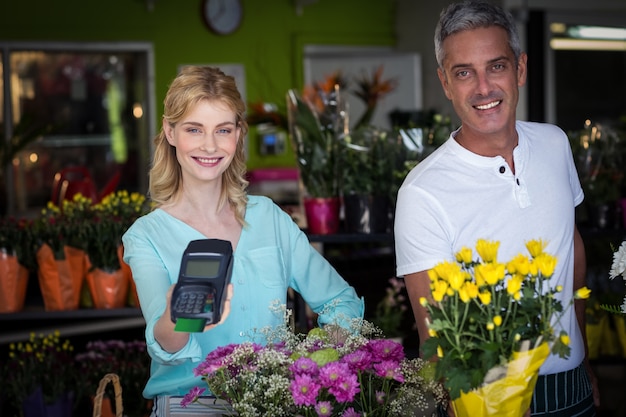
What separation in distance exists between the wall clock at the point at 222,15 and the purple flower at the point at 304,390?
633 centimetres

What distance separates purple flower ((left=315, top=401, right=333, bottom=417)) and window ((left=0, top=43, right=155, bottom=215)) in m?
5.72

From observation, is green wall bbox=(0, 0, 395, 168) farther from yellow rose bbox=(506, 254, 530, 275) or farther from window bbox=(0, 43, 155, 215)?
yellow rose bbox=(506, 254, 530, 275)

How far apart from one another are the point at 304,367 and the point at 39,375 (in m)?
2.35

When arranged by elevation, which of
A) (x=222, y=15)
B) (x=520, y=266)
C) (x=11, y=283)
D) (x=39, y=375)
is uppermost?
(x=222, y=15)

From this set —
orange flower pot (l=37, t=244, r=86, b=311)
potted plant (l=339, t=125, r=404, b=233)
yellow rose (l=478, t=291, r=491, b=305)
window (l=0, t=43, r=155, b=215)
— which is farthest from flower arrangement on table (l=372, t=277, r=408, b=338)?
window (l=0, t=43, r=155, b=215)

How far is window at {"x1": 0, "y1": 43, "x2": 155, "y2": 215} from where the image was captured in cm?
710

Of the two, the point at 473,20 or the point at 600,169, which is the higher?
the point at 473,20

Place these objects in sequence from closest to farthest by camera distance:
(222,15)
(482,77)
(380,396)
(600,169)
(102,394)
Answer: (380,396), (482,77), (102,394), (600,169), (222,15)

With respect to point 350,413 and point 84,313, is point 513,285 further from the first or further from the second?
point 84,313

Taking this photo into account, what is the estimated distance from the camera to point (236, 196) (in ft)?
7.55

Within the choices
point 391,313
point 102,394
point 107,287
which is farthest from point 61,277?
point 391,313

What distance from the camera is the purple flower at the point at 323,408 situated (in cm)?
161

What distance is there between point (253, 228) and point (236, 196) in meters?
0.09

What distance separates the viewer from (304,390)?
5.24 feet
